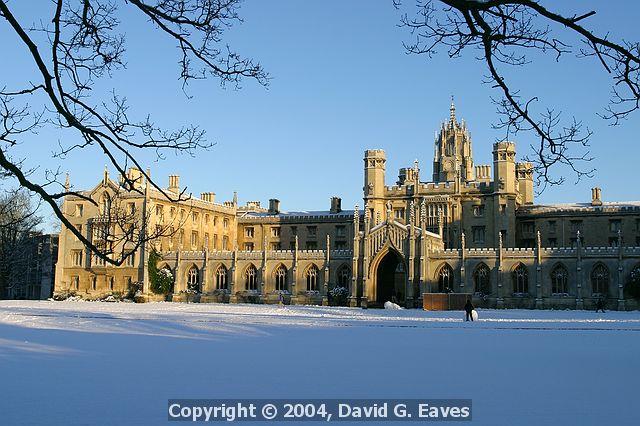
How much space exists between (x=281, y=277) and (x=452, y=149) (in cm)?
3107

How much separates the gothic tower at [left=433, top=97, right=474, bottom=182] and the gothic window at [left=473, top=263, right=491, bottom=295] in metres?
26.9

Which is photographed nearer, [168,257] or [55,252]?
[168,257]

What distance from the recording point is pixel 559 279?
58750mm

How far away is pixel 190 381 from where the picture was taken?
13.1 m

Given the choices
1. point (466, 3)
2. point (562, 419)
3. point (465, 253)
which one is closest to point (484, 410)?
point (562, 419)

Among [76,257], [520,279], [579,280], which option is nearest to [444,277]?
[520,279]

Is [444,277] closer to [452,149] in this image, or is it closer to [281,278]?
[281,278]

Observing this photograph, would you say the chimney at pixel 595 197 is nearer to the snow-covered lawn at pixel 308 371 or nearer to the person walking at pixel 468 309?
the person walking at pixel 468 309

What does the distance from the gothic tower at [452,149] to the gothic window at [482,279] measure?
26866 mm

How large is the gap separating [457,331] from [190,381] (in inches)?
671

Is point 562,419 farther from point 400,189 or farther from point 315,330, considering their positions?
point 400,189

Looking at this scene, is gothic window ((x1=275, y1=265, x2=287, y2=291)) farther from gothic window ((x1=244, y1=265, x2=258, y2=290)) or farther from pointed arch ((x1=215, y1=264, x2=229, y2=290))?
pointed arch ((x1=215, y1=264, x2=229, y2=290))

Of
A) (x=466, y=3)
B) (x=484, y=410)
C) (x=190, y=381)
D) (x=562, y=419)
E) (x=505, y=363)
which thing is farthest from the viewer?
(x=505, y=363)

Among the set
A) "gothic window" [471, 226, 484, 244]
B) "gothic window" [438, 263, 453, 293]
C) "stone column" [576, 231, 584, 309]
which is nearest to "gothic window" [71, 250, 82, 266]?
"gothic window" [438, 263, 453, 293]
